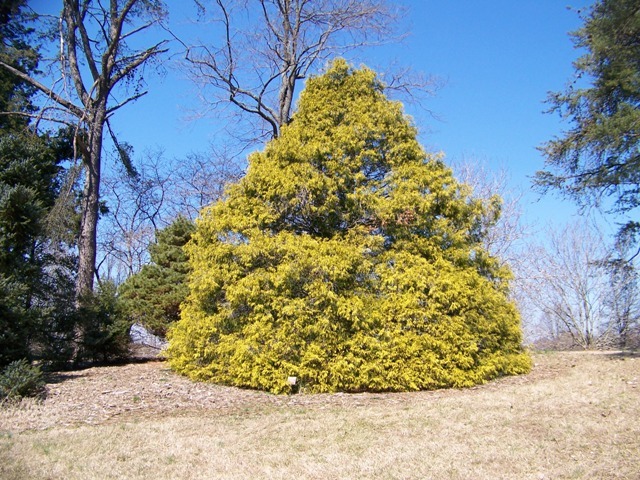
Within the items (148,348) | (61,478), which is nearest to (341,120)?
(61,478)

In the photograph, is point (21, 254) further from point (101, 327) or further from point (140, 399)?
point (140, 399)

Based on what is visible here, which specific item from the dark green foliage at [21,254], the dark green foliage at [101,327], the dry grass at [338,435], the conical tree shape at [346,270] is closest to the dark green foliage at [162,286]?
the dark green foliage at [101,327]

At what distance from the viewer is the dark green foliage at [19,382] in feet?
20.9

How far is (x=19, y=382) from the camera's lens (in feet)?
21.4

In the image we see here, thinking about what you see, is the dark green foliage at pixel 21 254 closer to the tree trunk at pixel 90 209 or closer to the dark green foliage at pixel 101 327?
the dark green foliage at pixel 101 327

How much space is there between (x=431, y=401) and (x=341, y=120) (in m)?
4.96

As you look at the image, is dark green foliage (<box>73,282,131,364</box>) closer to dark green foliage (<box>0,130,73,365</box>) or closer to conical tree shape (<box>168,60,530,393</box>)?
dark green foliage (<box>0,130,73,365</box>)

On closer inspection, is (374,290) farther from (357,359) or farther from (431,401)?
(431,401)

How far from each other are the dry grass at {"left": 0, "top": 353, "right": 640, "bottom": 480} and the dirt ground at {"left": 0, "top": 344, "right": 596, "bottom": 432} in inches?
1.1

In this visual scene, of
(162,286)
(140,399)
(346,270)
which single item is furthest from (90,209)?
(346,270)

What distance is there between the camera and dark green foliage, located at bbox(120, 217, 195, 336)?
1223 cm

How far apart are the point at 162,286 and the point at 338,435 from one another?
342 inches

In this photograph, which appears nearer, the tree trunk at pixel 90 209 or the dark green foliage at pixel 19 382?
the dark green foliage at pixel 19 382

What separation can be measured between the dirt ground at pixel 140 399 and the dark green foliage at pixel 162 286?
3836 millimetres
